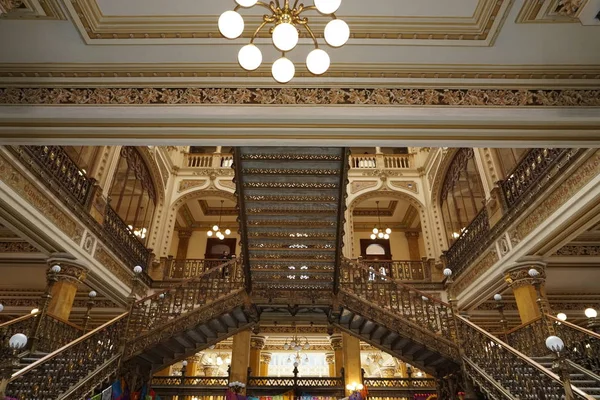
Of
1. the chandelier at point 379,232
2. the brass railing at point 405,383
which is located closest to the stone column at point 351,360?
the brass railing at point 405,383

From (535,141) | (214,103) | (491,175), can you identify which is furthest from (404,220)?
(214,103)

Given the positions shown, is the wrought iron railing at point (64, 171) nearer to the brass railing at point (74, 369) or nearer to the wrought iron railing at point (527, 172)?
the brass railing at point (74, 369)

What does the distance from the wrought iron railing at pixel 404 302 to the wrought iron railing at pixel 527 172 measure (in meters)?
2.81

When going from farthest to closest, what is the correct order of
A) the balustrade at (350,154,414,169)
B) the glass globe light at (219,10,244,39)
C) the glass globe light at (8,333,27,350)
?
the balustrade at (350,154,414,169), the glass globe light at (8,333,27,350), the glass globe light at (219,10,244,39)

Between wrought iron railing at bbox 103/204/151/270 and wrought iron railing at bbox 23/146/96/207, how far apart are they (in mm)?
945

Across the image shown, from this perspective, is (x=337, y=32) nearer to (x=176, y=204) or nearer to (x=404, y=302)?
(x=404, y=302)

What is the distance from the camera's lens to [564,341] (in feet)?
24.4

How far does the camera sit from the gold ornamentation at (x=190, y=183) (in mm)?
14812

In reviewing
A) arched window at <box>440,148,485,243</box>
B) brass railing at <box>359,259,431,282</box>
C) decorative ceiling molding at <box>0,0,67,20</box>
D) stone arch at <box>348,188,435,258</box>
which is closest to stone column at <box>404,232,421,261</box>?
stone arch at <box>348,188,435,258</box>

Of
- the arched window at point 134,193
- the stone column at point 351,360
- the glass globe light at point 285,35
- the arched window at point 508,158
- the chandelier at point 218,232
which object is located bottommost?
the stone column at point 351,360

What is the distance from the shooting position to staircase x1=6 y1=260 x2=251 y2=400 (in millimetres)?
6047

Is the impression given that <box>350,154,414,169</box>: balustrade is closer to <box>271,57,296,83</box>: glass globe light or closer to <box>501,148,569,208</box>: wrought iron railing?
<box>501,148,569,208</box>: wrought iron railing

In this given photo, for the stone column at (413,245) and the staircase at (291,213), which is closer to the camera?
the staircase at (291,213)

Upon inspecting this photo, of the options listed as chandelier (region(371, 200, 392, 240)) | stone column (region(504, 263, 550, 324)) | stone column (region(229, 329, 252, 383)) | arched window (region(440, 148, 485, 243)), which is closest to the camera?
stone column (region(504, 263, 550, 324))
